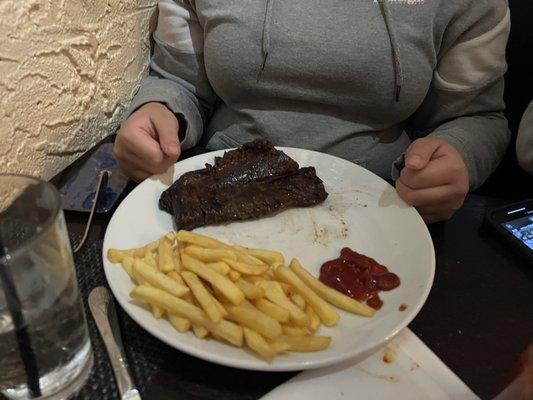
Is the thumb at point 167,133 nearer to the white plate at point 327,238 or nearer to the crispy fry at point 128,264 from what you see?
the white plate at point 327,238

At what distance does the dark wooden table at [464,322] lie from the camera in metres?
0.69

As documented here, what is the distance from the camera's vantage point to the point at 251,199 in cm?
95

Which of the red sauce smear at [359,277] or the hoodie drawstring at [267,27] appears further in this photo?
the hoodie drawstring at [267,27]

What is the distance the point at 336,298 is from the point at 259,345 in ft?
0.50

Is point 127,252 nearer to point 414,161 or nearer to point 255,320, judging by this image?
point 255,320

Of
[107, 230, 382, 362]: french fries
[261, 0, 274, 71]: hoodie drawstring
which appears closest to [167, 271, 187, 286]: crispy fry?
[107, 230, 382, 362]: french fries

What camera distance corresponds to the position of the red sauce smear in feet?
2.55

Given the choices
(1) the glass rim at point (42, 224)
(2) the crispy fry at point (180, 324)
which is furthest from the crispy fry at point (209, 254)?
(1) the glass rim at point (42, 224)

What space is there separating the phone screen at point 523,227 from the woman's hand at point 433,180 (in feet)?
0.30

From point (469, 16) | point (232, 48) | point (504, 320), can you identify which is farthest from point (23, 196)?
point (469, 16)

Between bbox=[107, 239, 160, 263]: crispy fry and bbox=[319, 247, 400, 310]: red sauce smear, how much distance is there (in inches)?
10.6

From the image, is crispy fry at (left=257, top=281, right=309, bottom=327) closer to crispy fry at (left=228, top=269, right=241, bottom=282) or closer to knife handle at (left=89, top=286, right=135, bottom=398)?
crispy fry at (left=228, top=269, right=241, bottom=282)

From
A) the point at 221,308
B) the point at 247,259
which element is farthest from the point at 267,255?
the point at 221,308

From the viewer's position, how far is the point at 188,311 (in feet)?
2.22
